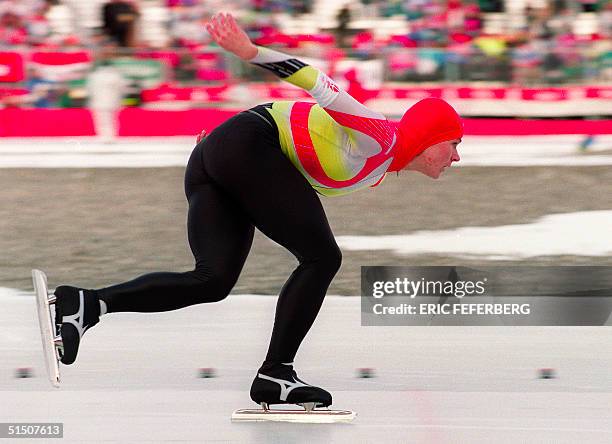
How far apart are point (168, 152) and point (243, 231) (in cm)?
707

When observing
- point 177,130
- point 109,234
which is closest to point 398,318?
point 109,234

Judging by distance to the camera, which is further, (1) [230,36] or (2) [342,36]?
(2) [342,36]

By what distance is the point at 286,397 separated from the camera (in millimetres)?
3197

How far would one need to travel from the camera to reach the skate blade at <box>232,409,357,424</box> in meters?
3.11

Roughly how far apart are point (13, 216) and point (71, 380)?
412 centimetres

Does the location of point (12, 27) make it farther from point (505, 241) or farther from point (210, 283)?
point (210, 283)

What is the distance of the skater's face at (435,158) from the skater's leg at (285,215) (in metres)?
0.30

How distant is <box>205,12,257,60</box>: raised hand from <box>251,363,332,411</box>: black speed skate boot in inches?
34.0

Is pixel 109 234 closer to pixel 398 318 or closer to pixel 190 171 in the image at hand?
pixel 398 318

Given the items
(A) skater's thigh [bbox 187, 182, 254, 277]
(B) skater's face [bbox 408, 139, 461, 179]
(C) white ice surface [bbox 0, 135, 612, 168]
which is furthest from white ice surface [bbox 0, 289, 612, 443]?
(C) white ice surface [bbox 0, 135, 612, 168]

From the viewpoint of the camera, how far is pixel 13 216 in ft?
24.6

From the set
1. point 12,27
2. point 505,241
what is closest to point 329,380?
point 505,241

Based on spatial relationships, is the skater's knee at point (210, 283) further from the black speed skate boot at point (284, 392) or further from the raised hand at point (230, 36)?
the raised hand at point (230, 36)

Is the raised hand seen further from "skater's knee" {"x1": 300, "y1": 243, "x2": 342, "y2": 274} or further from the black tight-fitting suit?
"skater's knee" {"x1": 300, "y1": 243, "x2": 342, "y2": 274}
